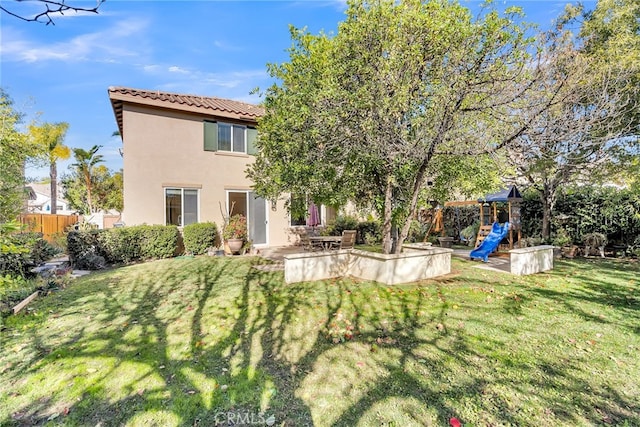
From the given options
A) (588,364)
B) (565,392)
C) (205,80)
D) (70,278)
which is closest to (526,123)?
(588,364)

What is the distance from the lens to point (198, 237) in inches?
443

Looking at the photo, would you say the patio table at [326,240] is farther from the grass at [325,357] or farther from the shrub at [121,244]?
the shrub at [121,244]

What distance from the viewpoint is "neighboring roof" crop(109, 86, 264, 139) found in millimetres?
10680

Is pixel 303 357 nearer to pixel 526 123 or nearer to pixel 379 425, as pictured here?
pixel 379 425

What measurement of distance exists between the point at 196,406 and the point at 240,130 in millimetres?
11790

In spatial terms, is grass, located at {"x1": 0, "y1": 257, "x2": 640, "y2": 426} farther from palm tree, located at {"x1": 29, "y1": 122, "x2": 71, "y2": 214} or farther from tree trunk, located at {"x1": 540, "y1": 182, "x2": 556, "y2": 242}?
palm tree, located at {"x1": 29, "y1": 122, "x2": 71, "y2": 214}

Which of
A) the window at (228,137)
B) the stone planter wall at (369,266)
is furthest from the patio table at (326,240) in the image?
the window at (228,137)

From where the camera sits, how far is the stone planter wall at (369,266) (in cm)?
697

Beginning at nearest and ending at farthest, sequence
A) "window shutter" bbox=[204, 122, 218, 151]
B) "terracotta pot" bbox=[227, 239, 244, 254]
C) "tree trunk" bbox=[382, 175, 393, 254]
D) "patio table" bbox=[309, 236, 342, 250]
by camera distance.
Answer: "tree trunk" bbox=[382, 175, 393, 254] < "patio table" bbox=[309, 236, 342, 250] < "terracotta pot" bbox=[227, 239, 244, 254] < "window shutter" bbox=[204, 122, 218, 151]

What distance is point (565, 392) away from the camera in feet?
10.1

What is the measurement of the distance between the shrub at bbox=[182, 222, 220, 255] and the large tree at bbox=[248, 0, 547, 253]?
220 inches

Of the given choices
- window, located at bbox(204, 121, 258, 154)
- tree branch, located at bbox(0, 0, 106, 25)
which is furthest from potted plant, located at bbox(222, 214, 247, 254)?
tree branch, located at bbox(0, 0, 106, 25)

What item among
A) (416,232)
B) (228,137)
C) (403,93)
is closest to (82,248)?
(228,137)
